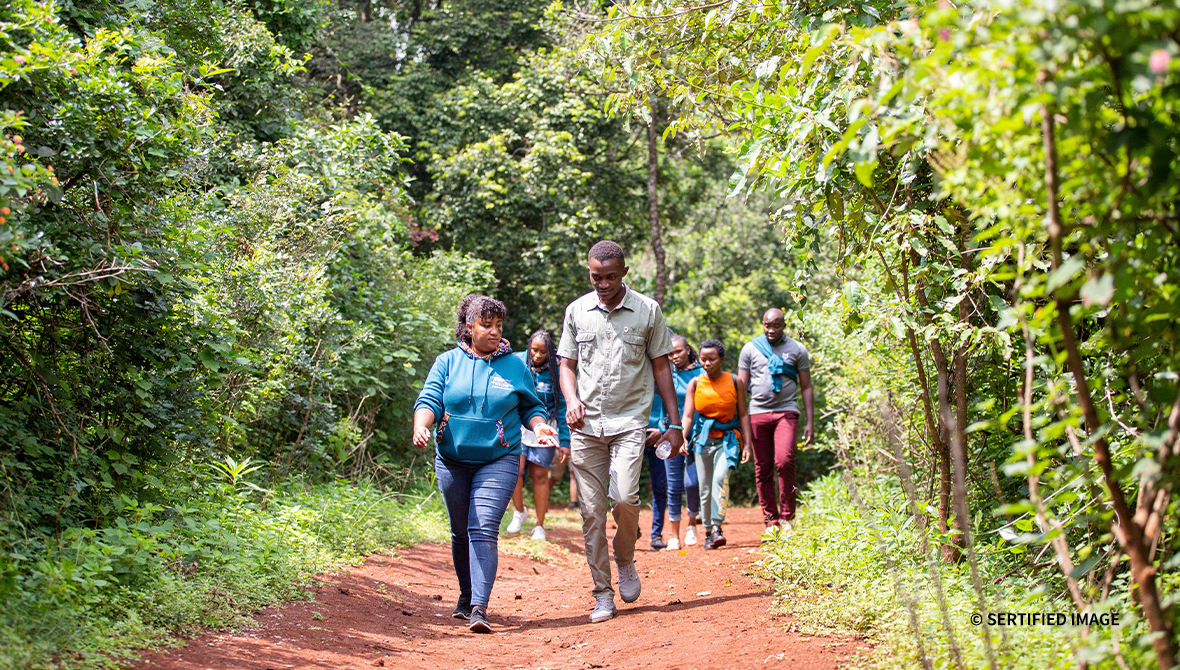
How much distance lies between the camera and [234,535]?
5.85m

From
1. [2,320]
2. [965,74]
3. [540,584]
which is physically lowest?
[540,584]

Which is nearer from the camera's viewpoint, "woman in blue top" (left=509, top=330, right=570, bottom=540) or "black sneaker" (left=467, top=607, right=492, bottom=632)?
"black sneaker" (left=467, top=607, right=492, bottom=632)

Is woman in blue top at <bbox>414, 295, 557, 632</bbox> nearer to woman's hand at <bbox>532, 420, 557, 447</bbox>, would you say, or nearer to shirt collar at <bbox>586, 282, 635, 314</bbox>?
woman's hand at <bbox>532, 420, 557, 447</bbox>

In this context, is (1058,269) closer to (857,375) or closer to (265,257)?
→ (265,257)

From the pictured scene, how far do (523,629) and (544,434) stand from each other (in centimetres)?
123

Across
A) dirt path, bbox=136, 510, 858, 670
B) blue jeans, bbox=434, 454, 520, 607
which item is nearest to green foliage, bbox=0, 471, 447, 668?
dirt path, bbox=136, 510, 858, 670

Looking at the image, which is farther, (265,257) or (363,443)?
(363,443)

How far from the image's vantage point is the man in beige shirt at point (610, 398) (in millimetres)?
5547

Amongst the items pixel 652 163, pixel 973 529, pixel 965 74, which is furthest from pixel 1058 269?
pixel 652 163

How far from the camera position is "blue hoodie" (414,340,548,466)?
5.39 metres

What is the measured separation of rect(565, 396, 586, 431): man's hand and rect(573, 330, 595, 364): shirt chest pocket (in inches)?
11.2

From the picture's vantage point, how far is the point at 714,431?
8672 mm

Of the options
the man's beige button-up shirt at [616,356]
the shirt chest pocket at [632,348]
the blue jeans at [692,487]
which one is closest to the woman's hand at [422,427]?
the man's beige button-up shirt at [616,356]

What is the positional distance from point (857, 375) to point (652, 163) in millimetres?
8892
